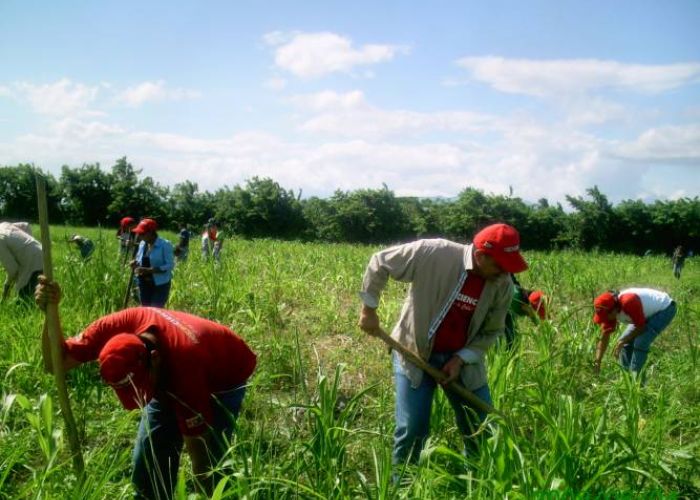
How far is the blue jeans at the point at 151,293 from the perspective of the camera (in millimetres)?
4922

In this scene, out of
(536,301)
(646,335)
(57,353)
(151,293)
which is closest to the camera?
(57,353)

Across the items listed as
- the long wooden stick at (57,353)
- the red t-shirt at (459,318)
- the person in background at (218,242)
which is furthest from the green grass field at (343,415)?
the person in background at (218,242)

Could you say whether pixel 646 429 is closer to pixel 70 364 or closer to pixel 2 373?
pixel 70 364

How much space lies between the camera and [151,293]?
16.3 ft

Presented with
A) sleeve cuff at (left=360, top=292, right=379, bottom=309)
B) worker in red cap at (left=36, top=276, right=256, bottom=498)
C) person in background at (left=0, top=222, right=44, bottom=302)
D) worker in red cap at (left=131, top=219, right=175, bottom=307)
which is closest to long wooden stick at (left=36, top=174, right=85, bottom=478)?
worker in red cap at (left=36, top=276, right=256, bottom=498)

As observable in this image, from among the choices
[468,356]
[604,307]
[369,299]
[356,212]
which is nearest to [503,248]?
[468,356]

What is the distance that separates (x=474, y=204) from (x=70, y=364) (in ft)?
101

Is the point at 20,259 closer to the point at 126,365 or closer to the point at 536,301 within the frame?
the point at 126,365

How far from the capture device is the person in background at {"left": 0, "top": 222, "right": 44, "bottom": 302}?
13.5 feet

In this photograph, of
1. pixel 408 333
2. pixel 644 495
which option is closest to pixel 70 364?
pixel 408 333

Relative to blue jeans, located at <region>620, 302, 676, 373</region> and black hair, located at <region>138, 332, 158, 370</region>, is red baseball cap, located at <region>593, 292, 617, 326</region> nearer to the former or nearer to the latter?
blue jeans, located at <region>620, 302, 676, 373</region>

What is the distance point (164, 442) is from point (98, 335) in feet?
1.81

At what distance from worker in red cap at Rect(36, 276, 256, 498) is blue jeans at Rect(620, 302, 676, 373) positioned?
330cm

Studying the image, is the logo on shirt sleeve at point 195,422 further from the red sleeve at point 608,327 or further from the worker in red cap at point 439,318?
the red sleeve at point 608,327
